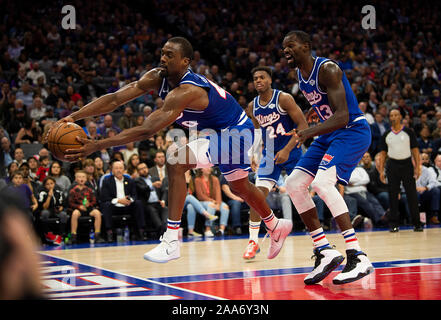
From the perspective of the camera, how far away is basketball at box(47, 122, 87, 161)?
3955 millimetres

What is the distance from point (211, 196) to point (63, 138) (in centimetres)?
613

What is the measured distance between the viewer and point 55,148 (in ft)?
13.2

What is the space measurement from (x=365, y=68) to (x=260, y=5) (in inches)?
212

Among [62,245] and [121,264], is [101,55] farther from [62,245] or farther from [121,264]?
[121,264]

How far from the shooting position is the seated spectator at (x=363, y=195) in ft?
35.1

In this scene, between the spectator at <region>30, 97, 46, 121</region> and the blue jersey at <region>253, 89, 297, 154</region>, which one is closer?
the blue jersey at <region>253, 89, 297, 154</region>

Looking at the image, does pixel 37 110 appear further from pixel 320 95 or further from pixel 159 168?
pixel 320 95

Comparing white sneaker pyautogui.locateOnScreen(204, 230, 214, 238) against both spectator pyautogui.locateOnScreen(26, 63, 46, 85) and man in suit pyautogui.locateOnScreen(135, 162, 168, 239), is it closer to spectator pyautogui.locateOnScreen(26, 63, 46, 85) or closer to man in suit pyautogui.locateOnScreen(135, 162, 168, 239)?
man in suit pyautogui.locateOnScreen(135, 162, 168, 239)

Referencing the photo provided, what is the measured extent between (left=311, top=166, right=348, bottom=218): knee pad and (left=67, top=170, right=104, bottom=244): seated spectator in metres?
5.40

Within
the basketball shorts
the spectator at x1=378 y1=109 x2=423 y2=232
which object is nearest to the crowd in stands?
the spectator at x1=378 y1=109 x2=423 y2=232

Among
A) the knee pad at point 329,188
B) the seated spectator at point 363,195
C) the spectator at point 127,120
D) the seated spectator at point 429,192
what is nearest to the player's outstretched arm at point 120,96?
the knee pad at point 329,188

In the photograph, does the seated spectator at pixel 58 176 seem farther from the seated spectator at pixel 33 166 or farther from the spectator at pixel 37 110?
the spectator at pixel 37 110

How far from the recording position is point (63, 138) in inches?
157

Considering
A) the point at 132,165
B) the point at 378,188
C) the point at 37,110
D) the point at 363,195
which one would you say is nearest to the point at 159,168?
the point at 132,165
